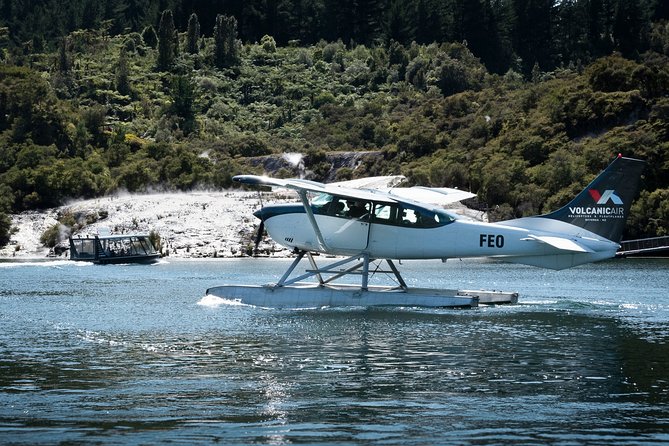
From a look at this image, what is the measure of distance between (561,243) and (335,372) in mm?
10261

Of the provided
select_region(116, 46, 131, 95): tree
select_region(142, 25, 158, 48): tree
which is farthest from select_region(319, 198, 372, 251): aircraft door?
select_region(142, 25, 158, 48): tree

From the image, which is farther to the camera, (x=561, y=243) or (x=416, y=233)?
(x=416, y=233)

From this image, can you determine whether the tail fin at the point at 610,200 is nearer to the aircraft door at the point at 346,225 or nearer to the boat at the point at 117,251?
the aircraft door at the point at 346,225

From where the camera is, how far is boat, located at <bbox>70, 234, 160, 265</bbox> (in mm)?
60562

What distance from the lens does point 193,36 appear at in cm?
12706

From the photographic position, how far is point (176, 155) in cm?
→ 8781

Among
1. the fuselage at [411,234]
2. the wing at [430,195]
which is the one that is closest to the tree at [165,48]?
the wing at [430,195]

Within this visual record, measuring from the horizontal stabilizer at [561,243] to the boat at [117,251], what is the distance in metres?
33.8

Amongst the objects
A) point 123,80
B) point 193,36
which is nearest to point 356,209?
point 123,80

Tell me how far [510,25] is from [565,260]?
372 ft

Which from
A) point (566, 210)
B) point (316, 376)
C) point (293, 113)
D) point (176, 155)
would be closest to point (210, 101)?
point (293, 113)

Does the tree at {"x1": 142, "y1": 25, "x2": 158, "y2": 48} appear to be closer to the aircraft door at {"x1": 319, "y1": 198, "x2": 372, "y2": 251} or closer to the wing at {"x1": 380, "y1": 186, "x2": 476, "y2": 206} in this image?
the wing at {"x1": 380, "y1": 186, "x2": 476, "y2": 206}

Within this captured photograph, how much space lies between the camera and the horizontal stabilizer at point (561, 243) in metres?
28.8

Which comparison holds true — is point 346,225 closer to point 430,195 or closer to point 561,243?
point 430,195
